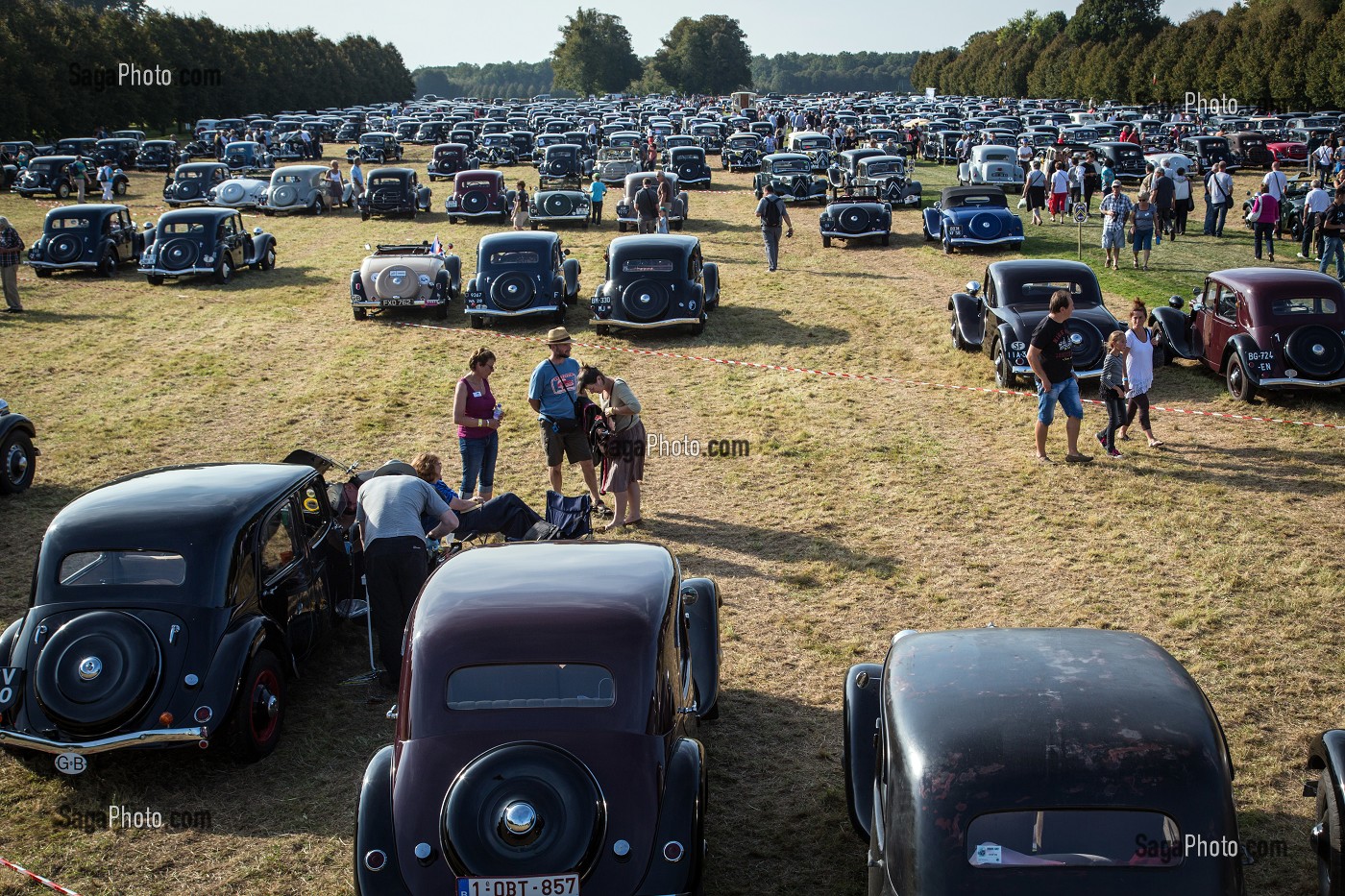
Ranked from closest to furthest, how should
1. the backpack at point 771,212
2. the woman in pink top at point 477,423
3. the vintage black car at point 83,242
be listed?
1. the woman in pink top at point 477,423
2. the backpack at point 771,212
3. the vintage black car at point 83,242

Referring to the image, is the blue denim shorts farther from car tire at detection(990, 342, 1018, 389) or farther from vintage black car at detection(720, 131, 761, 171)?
vintage black car at detection(720, 131, 761, 171)

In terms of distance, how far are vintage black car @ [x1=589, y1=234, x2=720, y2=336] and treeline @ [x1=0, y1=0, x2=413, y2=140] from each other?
3252cm

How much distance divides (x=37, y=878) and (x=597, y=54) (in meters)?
142

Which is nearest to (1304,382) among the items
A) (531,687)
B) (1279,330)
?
(1279,330)

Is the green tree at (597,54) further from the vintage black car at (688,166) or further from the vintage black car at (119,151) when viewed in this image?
the vintage black car at (688,166)

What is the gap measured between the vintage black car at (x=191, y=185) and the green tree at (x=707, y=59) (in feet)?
362

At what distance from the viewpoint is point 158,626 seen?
273 inches

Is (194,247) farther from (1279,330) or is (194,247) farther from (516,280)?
(1279,330)

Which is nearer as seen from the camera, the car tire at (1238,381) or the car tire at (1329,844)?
the car tire at (1329,844)

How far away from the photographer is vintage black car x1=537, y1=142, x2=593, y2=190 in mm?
39531

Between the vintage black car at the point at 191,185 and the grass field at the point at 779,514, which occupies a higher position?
the vintage black car at the point at 191,185

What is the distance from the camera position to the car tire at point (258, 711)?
274 inches

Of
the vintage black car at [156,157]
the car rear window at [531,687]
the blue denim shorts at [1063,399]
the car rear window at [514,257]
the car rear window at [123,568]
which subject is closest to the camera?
the car rear window at [531,687]

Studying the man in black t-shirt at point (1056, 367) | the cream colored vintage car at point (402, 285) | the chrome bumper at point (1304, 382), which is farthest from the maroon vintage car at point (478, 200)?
the man in black t-shirt at point (1056, 367)
